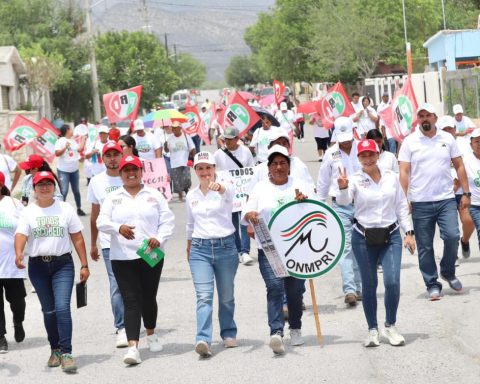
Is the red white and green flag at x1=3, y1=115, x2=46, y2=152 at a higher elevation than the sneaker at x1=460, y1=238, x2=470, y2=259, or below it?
higher

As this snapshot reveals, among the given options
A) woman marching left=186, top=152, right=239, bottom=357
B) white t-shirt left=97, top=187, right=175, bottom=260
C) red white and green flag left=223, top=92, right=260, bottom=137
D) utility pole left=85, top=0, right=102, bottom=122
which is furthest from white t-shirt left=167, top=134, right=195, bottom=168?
utility pole left=85, top=0, right=102, bottom=122

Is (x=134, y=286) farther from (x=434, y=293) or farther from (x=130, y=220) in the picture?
(x=434, y=293)

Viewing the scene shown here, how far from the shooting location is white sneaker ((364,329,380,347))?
909 cm

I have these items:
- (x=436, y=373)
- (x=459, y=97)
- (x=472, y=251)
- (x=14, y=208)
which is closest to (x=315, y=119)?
(x=459, y=97)

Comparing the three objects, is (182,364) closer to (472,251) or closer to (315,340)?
(315,340)

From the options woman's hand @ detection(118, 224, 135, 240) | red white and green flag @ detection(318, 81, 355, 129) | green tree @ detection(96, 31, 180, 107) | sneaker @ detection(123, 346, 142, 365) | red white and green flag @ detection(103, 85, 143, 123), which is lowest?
sneaker @ detection(123, 346, 142, 365)

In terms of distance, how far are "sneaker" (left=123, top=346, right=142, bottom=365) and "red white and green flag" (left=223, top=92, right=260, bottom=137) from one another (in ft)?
39.0

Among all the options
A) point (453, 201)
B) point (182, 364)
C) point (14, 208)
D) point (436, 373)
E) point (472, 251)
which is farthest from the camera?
point (472, 251)

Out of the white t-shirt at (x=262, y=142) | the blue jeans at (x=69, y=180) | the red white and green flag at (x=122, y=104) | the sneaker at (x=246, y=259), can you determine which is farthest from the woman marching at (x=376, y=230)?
the red white and green flag at (x=122, y=104)

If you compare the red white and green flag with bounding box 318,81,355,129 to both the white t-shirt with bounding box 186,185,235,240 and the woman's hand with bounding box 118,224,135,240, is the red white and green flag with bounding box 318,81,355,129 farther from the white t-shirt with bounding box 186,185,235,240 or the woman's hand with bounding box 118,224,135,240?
the woman's hand with bounding box 118,224,135,240

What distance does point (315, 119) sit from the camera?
99.4ft

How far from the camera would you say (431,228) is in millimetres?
11188

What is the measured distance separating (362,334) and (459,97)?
20.6 metres

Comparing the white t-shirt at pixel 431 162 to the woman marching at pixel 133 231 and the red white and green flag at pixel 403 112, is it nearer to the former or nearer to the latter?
the woman marching at pixel 133 231
